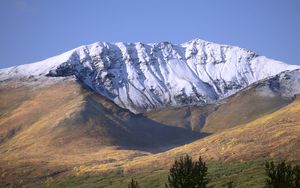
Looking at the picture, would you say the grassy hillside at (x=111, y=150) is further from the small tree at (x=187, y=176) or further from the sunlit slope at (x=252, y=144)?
the small tree at (x=187, y=176)

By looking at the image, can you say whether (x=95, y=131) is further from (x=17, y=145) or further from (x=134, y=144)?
(x=17, y=145)

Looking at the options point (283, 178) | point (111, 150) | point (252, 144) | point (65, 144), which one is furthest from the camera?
point (65, 144)

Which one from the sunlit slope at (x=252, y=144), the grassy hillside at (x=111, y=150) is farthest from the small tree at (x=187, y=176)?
the sunlit slope at (x=252, y=144)

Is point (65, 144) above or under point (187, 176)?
above

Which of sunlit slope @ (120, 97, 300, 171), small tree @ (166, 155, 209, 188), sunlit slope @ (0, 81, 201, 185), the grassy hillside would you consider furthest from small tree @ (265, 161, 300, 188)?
sunlit slope @ (0, 81, 201, 185)

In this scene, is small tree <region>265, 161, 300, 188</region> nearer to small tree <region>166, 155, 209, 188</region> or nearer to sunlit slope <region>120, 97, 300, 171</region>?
small tree <region>166, 155, 209, 188</region>

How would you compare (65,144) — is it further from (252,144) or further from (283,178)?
(283,178)

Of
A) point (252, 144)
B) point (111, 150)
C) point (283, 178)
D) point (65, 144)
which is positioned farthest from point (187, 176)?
point (65, 144)

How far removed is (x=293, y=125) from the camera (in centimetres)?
13612

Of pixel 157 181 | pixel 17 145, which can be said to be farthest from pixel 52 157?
pixel 157 181

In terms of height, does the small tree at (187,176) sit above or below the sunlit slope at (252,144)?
below

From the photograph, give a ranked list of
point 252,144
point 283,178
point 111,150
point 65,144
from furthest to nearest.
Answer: point 65,144
point 111,150
point 252,144
point 283,178

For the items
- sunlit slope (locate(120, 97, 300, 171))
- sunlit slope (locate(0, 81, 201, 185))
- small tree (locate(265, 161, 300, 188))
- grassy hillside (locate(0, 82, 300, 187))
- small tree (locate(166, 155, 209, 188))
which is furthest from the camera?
sunlit slope (locate(0, 81, 201, 185))

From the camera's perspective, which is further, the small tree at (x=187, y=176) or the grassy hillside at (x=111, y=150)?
the grassy hillside at (x=111, y=150)
